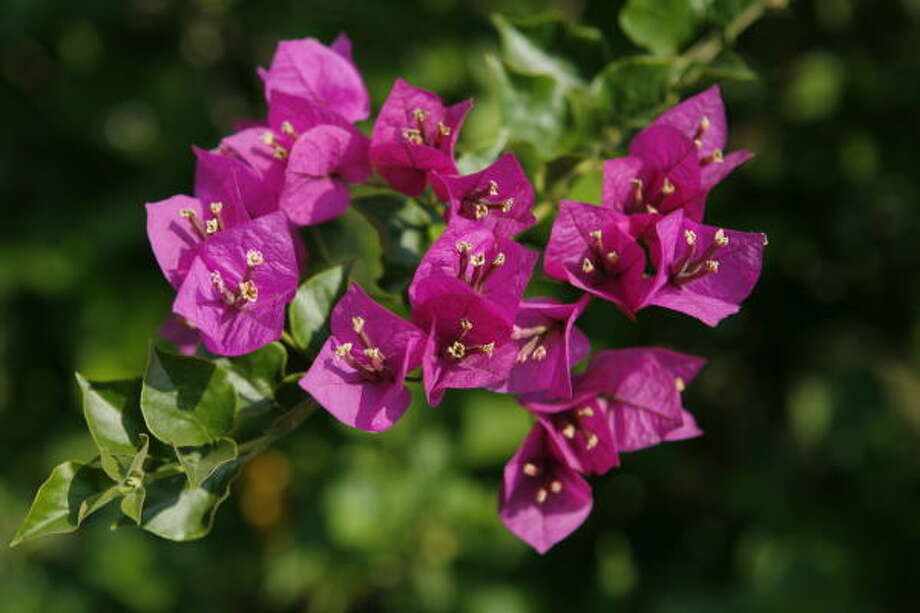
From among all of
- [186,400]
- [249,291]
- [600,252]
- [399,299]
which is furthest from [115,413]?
[600,252]

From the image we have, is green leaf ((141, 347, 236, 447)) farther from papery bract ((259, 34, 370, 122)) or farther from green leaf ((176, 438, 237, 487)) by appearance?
papery bract ((259, 34, 370, 122))

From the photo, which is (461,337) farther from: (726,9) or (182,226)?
(726,9)

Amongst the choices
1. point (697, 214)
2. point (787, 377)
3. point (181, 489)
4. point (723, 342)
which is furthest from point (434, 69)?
point (181, 489)

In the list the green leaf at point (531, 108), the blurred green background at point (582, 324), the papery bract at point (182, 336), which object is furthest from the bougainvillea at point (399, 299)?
the blurred green background at point (582, 324)

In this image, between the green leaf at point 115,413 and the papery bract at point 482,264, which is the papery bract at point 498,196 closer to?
the papery bract at point 482,264

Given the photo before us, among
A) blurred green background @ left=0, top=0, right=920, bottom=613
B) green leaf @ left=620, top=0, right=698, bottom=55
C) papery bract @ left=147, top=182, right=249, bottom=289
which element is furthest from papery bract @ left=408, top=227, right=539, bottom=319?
blurred green background @ left=0, top=0, right=920, bottom=613

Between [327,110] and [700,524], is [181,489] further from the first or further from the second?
[700,524]
